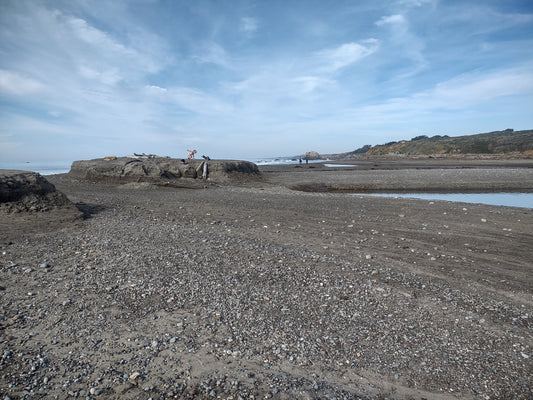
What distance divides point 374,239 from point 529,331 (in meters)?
5.24

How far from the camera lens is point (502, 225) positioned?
1227 cm

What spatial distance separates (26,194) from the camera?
1207cm

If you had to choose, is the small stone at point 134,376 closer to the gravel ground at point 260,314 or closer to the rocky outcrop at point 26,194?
the gravel ground at point 260,314

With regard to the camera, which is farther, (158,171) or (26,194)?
(158,171)

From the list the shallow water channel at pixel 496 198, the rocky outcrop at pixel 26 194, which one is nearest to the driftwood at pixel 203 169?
the rocky outcrop at pixel 26 194

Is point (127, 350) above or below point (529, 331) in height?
above

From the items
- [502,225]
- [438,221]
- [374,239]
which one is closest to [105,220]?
[374,239]

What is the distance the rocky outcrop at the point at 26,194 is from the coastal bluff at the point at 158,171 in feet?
40.2

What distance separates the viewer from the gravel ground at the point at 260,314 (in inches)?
153

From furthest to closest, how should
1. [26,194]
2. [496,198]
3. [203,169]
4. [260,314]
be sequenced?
1. [203,169]
2. [496,198]
3. [26,194]
4. [260,314]

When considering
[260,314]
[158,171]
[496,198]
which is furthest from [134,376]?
[496,198]

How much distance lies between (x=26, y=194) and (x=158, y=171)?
14.8m

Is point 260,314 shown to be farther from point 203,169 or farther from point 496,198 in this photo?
point 496,198

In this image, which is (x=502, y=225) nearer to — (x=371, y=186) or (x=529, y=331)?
(x=529, y=331)
